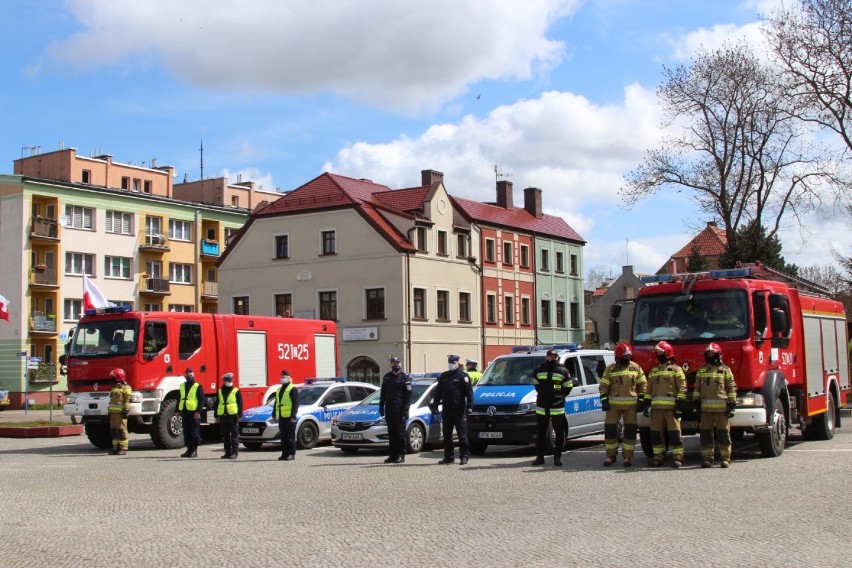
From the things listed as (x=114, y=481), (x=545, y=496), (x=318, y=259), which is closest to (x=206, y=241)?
(x=318, y=259)

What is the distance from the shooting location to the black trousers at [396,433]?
17391 mm

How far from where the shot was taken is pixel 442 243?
169ft

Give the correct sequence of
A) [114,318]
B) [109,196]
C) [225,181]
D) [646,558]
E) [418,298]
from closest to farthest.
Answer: [646,558] → [114,318] → [418,298] → [109,196] → [225,181]

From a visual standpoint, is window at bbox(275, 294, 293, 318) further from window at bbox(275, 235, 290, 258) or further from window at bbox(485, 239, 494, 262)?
window at bbox(485, 239, 494, 262)

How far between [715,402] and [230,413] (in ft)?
31.1

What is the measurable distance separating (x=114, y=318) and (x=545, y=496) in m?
13.7

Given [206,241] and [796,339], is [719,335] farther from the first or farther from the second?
[206,241]

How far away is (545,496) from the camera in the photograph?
39.7ft

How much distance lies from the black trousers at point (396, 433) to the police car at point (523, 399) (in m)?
1.53

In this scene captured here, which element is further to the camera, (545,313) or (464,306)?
(545,313)

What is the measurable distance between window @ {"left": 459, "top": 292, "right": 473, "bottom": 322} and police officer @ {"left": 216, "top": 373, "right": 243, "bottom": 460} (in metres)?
33.3

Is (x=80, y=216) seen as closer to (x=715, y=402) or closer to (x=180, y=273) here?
(x=180, y=273)

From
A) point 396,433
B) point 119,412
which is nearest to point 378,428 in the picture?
point 396,433

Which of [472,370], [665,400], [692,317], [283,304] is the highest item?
[283,304]
